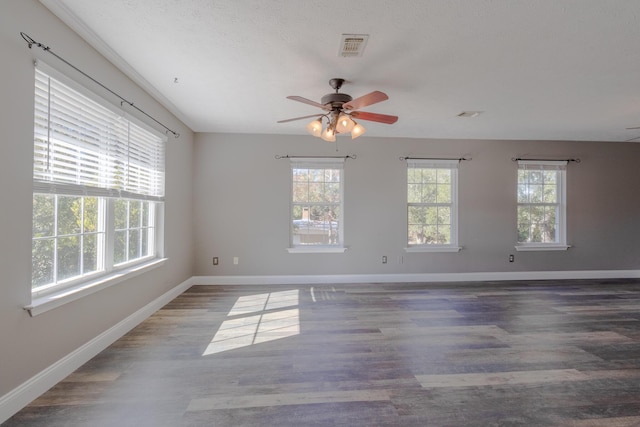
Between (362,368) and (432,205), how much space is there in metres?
3.60

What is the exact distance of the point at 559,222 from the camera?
18.0 ft

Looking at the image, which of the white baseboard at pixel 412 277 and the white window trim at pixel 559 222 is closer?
the white baseboard at pixel 412 277

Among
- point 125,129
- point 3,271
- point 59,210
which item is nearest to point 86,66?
point 125,129

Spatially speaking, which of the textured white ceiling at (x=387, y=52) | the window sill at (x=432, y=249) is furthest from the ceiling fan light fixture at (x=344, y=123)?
the window sill at (x=432, y=249)

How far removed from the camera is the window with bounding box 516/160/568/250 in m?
5.41

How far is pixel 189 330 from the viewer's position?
10.0 feet

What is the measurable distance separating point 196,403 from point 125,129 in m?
2.43

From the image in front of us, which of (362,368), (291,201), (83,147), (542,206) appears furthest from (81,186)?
(542,206)

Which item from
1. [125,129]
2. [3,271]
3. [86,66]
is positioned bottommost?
[3,271]

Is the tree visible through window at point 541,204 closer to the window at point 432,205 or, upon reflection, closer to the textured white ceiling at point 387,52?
the window at point 432,205

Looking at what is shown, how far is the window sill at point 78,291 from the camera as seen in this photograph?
75.5 inches

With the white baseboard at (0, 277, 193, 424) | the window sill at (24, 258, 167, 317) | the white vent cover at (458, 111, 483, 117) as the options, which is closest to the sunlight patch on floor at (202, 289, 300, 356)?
the white baseboard at (0, 277, 193, 424)

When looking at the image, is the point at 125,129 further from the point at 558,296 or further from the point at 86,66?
the point at 558,296

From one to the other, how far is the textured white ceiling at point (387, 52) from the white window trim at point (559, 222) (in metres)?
1.38
